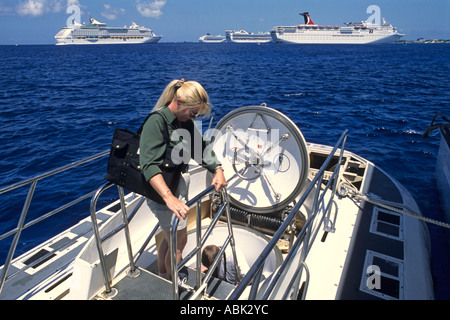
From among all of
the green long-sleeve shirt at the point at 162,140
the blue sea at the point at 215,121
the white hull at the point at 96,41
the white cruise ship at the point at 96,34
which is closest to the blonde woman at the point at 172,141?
the green long-sleeve shirt at the point at 162,140

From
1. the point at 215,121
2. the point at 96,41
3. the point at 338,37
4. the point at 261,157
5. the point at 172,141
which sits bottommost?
the point at 215,121

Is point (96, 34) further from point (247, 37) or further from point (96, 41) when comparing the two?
point (247, 37)

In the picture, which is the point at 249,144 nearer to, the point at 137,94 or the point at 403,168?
the point at 403,168

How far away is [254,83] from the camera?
2538 cm

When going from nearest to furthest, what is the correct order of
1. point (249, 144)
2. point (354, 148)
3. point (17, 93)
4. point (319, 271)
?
point (319, 271) < point (249, 144) < point (354, 148) < point (17, 93)

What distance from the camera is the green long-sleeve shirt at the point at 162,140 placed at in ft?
6.47

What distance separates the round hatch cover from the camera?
11.7 feet

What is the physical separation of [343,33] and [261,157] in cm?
12510

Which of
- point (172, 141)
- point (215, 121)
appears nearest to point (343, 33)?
point (215, 121)

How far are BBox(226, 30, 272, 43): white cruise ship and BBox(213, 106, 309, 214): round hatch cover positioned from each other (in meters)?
150

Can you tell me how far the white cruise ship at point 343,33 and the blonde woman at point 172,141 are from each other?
123561mm

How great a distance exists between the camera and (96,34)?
5118 inches

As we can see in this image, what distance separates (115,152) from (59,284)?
6.02ft

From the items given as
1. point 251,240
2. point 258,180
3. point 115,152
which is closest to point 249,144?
point 258,180
